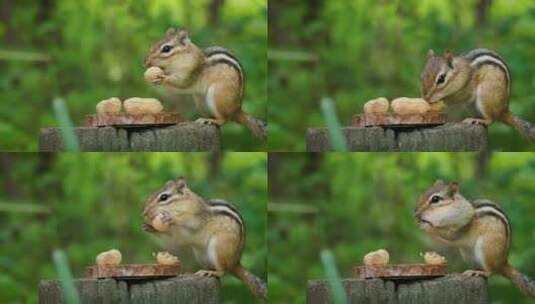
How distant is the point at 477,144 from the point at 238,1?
161cm

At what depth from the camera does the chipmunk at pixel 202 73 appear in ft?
30.6

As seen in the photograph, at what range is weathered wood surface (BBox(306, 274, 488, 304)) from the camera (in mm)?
8852

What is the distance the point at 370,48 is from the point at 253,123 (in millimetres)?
798

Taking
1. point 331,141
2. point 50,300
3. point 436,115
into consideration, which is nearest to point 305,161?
point 331,141

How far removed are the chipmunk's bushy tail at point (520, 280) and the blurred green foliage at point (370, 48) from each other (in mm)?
747

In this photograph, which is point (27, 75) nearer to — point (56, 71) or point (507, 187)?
point (56, 71)

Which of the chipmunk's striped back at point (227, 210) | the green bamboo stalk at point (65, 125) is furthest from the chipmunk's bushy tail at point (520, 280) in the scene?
the green bamboo stalk at point (65, 125)

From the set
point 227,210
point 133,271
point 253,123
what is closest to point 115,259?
point 133,271

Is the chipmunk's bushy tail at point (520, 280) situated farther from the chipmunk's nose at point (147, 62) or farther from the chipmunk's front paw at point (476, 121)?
the chipmunk's nose at point (147, 62)

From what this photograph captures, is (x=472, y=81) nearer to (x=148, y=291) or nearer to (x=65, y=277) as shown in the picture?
(x=148, y=291)

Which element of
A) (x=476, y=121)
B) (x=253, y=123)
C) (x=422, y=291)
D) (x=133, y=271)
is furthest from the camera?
(x=253, y=123)

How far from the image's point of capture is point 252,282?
9.35m

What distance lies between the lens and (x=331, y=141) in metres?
9.34

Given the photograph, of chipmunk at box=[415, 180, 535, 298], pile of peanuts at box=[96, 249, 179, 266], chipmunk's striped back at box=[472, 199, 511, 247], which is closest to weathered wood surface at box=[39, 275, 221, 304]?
pile of peanuts at box=[96, 249, 179, 266]
